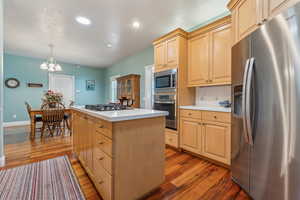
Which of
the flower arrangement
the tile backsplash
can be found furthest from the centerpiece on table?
the tile backsplash

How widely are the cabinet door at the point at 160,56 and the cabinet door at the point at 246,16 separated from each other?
142 cm

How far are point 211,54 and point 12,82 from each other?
697cm

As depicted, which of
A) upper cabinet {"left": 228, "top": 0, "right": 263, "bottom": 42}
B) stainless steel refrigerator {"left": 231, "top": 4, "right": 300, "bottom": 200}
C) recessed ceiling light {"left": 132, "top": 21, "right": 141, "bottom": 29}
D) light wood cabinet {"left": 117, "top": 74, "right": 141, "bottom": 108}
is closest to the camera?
stainless steel refrigerator {"left": 231, "top": 4, "right": 300, "bottom": 200}

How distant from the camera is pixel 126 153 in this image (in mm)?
1201

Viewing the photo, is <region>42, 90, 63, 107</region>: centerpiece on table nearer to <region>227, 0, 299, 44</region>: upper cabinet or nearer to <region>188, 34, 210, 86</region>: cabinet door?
<region>188, 34, 210, 86</region>: cabinet door

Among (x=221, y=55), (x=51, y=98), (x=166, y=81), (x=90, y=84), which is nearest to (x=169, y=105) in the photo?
(x=166, y=81)

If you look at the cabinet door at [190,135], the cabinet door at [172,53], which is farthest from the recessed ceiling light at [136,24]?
the cabinet door at [190,135]

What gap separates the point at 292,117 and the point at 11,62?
304 inches

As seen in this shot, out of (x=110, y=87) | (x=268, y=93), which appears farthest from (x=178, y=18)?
(x=110, y=87)

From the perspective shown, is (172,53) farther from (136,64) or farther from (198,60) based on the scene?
(136,64)

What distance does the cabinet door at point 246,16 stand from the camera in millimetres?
1407

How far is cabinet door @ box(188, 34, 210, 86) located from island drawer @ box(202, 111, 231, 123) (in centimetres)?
66

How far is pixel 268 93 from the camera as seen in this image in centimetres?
108

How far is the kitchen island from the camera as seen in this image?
1.14m
